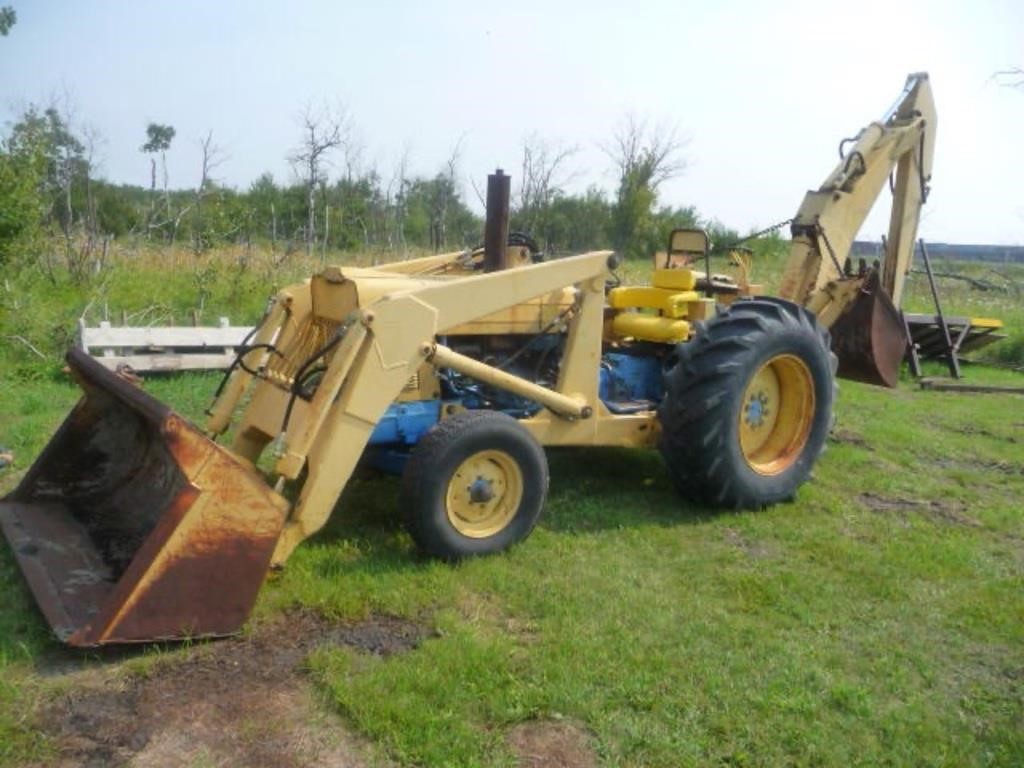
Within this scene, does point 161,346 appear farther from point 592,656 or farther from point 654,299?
point 592,656

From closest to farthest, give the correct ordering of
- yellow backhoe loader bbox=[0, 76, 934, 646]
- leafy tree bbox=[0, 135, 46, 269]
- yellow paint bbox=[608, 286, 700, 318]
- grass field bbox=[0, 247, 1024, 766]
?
grass field bbox=[0, 247, 1024, 766]
yellow backhoe loader bbox=[0, 76, 934, 646]
yellow paint bbox=[608, 286, 700, 318]
leafy tree bbox=[0, 135, 46, 269]

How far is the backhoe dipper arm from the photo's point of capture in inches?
290

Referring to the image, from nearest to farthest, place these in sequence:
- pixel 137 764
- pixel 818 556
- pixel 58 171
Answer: pixel 137 764 → pixel 818 556 → pixel 58 171

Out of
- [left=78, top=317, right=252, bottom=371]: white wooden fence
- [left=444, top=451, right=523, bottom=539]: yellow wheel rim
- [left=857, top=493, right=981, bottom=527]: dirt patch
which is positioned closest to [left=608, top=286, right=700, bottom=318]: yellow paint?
[left=857, top=493, right=981, bottom=527]: dirt patch

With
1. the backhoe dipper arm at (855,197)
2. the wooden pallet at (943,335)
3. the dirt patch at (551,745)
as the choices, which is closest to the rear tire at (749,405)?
the backhoe dipper arm at (855,197)

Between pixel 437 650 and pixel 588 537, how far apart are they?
Result: 1743 millimetres

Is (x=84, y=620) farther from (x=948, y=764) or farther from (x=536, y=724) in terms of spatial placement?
(x=948, y=764)

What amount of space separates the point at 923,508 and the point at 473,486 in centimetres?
345

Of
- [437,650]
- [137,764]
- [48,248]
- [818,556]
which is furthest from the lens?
[48,248]

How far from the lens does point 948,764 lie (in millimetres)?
3484

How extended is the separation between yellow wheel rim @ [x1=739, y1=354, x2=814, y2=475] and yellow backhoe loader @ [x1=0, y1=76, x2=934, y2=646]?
15 mm

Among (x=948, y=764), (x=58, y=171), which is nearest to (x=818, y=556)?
(x=948, y=764)

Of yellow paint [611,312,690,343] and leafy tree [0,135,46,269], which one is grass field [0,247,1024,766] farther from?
leafy tree [0,135,46,269]

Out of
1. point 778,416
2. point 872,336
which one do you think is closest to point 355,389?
point 778,416
